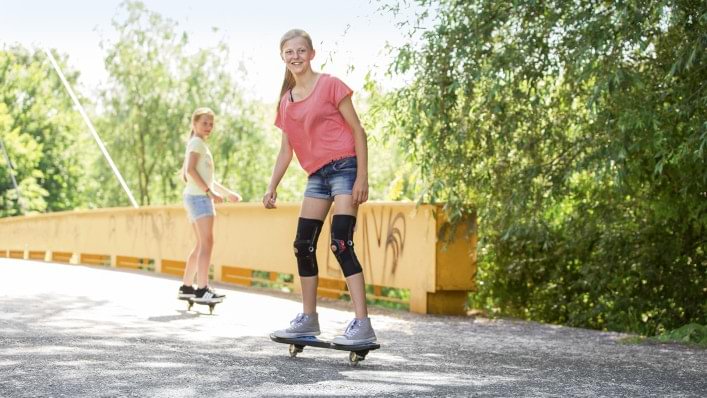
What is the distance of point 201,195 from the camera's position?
9.32 meters

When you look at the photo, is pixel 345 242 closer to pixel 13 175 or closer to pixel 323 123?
pixel 323 123

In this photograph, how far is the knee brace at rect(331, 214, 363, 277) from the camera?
19.8 feet

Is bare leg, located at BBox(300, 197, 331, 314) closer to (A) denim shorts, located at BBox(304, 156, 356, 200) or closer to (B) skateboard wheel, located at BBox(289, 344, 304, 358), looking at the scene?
(A) denim shorts, located at BBox(304, 156, 356, 200)

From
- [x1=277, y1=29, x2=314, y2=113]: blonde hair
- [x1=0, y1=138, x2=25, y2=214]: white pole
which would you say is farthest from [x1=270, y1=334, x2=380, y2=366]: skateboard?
[x1=0, y1=138, x2=25, y2=214]: white pole

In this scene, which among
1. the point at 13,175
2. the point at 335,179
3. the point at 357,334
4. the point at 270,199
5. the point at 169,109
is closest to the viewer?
the point at 357,334

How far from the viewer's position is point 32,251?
90.0ft

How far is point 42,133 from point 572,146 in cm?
4838

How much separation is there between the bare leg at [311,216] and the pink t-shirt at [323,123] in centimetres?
18

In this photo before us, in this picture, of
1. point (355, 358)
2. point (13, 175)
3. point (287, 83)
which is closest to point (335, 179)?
point (287, 83)

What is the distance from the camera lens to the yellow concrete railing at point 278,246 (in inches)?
404

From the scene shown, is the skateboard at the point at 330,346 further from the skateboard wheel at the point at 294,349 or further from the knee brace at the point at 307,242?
the knee brace at the point at 307,242

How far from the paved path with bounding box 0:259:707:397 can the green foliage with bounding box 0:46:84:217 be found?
44.7 m

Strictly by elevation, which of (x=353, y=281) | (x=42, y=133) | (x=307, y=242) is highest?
(x=42, y=133)

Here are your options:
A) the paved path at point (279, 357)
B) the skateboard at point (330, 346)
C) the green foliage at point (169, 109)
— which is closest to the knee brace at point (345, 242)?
the skateboard at point (330, 346)
